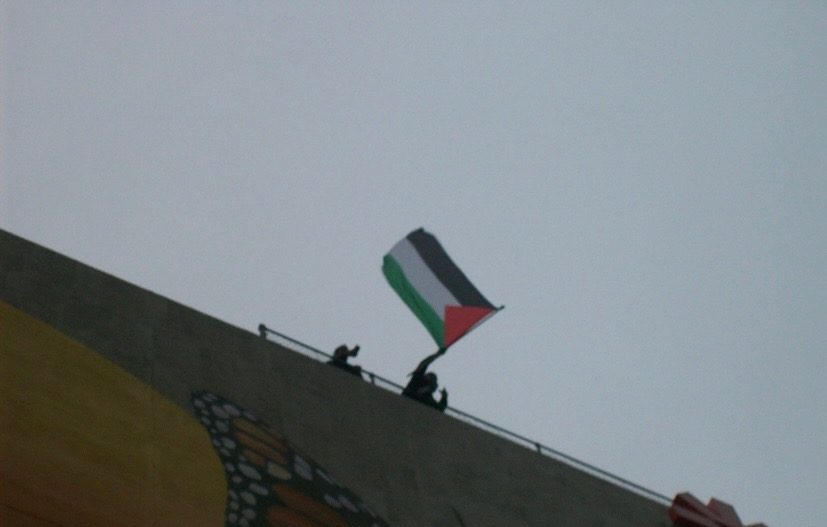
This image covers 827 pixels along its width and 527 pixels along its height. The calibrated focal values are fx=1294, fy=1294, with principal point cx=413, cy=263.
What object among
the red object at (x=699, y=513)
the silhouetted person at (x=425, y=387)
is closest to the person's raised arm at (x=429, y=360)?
the silhouetted person at (x=425, y=387)

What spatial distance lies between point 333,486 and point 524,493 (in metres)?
3.30

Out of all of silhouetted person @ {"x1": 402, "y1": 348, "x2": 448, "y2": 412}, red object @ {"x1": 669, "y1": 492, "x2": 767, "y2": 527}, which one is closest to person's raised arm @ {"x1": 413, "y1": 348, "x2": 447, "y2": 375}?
silhouetted person @ {"x1": 402, "y1": 348, "x2": 448, "y2": 412}

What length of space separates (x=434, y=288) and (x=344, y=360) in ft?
8.75

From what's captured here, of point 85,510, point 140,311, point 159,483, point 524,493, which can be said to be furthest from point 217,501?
point 524,493

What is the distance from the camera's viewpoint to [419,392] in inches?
679

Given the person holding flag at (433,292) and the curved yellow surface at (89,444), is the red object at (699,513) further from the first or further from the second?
the curved yellow surface at (89,444)

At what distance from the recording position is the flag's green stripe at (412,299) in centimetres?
1872

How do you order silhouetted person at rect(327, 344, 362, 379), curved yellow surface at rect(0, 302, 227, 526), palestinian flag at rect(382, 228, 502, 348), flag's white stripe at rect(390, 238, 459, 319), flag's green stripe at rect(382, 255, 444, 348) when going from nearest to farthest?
curved yellow surface at rect(0, 302, 227, 526) < silhouetted person at rect(327, 344, 362, 379) < palestinian flag at rect(382, 228, 502, 348) < flag's green stripe at rect(382, 255, 444, 348) < flag's white stripe at rect(390, 238, 459, 319)

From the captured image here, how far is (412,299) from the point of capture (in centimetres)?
1928


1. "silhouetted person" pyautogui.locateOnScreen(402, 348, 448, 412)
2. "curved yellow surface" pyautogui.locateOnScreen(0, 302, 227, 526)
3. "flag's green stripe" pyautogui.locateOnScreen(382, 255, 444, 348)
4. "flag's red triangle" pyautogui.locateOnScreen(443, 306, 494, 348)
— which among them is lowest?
"curved yellow surface" pyautogui.locateOnScreen(0, 302, 227, 526)

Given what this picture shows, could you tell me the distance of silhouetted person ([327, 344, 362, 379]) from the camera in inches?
658

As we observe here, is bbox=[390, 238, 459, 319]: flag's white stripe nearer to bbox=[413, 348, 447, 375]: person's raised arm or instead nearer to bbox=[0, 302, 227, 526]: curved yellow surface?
bbox=[413, 348, 447, 375]: person's raised arm

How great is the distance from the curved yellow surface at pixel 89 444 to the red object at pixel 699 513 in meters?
7.03

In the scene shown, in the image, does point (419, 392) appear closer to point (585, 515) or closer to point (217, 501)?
point (585, 515)
